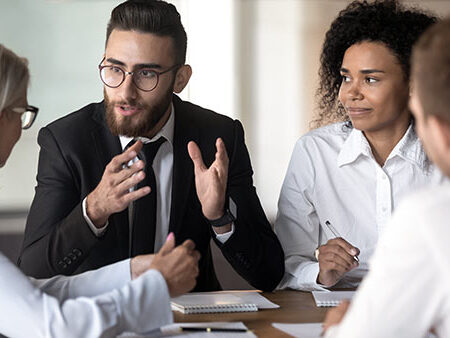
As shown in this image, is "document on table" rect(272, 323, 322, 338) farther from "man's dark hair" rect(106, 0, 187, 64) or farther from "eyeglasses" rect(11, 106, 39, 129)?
"man's dark hair" rect(106, 0, 187, 64)

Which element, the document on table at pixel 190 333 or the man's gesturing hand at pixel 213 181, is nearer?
the document on table at pixel 190 333

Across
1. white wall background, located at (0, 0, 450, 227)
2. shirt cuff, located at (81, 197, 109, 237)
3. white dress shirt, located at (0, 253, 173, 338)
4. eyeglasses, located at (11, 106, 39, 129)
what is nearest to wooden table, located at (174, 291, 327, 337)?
white dress shirt, located at (0, 253, 173, 338)

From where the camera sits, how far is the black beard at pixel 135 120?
97.9 inches

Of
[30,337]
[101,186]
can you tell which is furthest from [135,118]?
[30,337]

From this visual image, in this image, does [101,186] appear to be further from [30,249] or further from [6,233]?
[6,233]

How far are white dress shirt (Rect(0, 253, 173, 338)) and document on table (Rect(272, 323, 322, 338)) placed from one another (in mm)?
317

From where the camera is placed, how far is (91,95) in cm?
507

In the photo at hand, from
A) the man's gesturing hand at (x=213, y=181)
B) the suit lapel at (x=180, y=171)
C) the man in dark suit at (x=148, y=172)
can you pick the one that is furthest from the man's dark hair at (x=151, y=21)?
the man's gesturing hand at (x=213, y=181)

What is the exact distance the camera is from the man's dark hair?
2.57m

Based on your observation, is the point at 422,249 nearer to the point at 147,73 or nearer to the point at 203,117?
the point at 147,73

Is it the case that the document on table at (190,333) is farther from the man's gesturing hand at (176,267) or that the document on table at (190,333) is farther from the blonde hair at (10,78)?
the blonde hair at (10,78)

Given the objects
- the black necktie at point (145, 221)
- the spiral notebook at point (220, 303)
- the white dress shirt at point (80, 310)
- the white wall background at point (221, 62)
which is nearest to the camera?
the white dress shirt at point (80, 310)

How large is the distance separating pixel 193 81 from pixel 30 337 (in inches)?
153

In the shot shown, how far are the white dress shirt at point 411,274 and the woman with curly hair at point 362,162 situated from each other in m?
1.28
